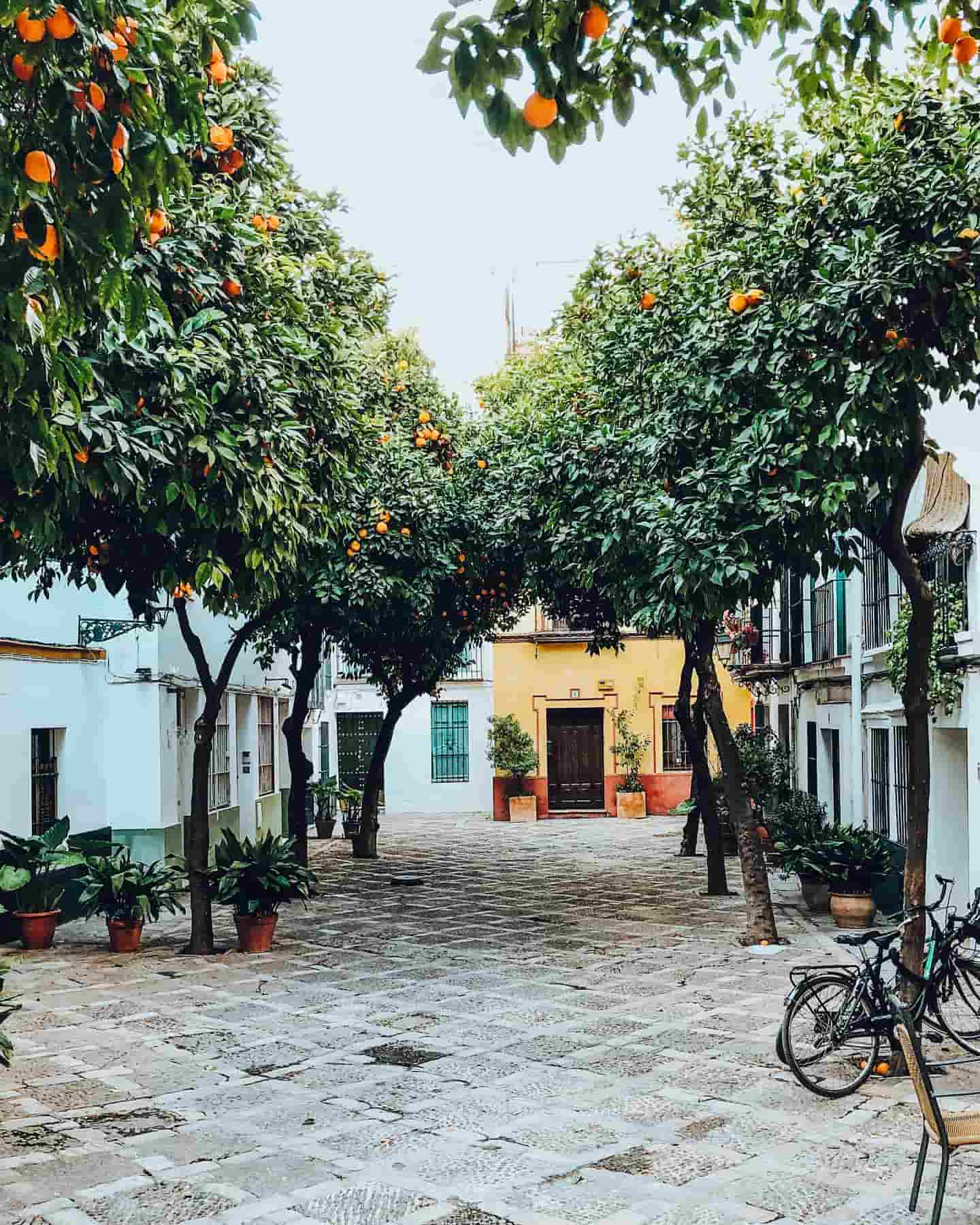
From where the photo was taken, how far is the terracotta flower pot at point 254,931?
37.3 ft

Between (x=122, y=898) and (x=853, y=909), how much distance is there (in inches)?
271

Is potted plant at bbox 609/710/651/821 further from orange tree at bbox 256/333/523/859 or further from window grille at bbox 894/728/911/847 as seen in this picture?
window grille at bbox 894/728/911/847

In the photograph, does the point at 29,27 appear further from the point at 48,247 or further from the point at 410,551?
the point at 410,551

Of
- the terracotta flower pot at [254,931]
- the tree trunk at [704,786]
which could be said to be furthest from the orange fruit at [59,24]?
the tree trunk at [704,786]

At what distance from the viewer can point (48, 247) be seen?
397cm

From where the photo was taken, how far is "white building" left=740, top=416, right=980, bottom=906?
10148 mm

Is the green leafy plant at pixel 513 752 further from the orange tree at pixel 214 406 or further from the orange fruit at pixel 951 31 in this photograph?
the orange fruit at pixel 951 31

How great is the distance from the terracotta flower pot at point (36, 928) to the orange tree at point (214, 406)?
3.39 meters

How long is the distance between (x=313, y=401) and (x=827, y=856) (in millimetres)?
6919

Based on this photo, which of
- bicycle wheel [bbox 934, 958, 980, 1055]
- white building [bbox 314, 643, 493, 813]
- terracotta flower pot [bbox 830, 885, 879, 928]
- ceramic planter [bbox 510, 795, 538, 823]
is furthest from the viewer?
white building [bbox 314, 643, 493, 813]

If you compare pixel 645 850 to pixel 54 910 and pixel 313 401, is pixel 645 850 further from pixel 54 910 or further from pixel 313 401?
pixel 313 401

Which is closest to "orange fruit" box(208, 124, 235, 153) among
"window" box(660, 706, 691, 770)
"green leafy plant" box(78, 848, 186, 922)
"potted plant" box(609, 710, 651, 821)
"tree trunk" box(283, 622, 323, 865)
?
"green leafy plant" box(78, 848, 186, 922)

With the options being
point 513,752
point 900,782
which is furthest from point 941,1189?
point 513,752

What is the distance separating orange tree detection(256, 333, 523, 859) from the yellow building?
33.2ft
